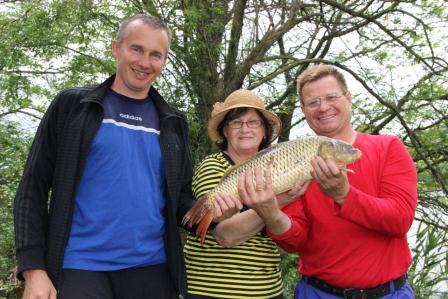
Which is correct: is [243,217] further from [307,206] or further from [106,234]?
[106,234]

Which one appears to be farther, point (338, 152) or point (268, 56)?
point (268, 56)

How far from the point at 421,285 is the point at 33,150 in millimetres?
4651

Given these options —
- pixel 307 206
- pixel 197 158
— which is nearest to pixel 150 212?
pixel 307 206

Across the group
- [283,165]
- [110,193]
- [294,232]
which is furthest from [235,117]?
[110,193]

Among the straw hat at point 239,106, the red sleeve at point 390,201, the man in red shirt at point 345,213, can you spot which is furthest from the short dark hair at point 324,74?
the red sleeve at point 390,201

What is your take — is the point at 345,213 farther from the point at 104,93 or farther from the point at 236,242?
the point at 104,93

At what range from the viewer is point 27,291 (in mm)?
2324

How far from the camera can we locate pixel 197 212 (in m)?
2.70

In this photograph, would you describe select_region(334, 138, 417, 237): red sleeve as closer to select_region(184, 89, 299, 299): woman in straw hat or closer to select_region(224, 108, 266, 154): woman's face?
select_region(184, 89, 299, 299): woman in straw hat

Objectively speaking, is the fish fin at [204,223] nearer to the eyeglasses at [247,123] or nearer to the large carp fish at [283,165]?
the large carp fish at [283,165]

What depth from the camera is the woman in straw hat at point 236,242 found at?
A: 2.76 m

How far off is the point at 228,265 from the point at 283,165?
2.24 ft

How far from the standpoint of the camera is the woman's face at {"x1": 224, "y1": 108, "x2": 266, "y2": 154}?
305 centimetres

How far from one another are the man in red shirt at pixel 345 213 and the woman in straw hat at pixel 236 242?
15 centimetres
